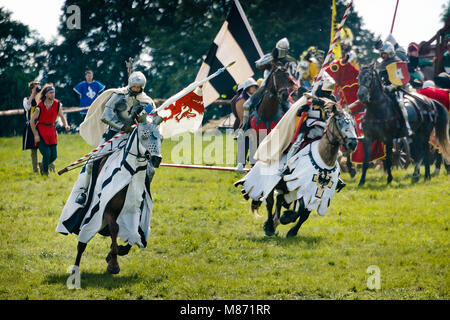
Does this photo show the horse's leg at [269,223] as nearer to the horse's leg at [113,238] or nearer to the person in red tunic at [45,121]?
the horse's leg at [113,238]

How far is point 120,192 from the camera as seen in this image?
8.39 meters

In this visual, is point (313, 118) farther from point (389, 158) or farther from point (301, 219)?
point (389, 158)

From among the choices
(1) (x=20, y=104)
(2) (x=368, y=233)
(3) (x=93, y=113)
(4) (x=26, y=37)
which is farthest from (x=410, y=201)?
(4) (x=26, y=37)

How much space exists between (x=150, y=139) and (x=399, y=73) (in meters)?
8.70

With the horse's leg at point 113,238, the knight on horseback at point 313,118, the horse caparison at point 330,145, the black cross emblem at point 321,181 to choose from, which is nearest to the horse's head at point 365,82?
the knight on horseback at point 313,118

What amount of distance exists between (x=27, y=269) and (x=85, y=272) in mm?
809

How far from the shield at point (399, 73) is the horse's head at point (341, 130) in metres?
5.97

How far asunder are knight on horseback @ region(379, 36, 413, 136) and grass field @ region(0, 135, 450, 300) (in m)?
1.56

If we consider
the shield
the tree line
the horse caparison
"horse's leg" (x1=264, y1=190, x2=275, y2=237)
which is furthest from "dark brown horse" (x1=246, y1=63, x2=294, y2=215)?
the tree line

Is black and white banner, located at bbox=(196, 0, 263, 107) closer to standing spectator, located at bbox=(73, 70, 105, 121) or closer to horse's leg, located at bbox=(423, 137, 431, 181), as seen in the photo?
horse's leg, located at bbox=(423, 137, 431, 181)

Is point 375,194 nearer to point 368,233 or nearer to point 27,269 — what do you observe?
point 368,233

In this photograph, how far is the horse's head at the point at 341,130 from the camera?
9.47 m

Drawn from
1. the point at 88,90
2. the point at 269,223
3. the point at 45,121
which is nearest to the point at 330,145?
the point at 269,223

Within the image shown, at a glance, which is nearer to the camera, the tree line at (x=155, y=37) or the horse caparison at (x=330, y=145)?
the horse caparison at (x=330, y=145)
